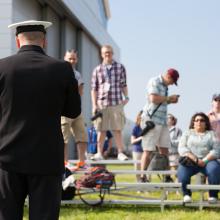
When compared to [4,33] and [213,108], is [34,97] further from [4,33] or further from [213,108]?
[4,33]

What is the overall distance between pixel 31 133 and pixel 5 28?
11363mm

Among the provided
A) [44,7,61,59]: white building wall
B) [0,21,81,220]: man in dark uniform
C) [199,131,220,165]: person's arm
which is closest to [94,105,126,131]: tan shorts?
[199,131,220,165]: person's arm

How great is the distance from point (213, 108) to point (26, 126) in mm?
5198

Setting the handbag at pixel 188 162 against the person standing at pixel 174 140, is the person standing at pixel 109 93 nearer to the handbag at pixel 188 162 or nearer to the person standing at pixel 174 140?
the handbag at pixel 188 162

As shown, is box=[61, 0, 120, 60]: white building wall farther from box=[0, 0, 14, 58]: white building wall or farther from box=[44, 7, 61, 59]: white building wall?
box=[0, 0, 14, 58]: white building wall

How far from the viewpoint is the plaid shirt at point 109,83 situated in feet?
24.9

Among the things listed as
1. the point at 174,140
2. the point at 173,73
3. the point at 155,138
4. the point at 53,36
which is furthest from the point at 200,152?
the point at 53,36

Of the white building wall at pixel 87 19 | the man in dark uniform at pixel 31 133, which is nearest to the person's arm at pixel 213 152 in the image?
the man in dark uniform at pixel 31 133

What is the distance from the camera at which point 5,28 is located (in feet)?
45.1

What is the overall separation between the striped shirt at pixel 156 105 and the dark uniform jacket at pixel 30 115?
427 centimetres

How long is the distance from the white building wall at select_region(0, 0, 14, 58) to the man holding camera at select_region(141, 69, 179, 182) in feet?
23.9

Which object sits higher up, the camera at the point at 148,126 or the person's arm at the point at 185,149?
the camera at the point at 148,126

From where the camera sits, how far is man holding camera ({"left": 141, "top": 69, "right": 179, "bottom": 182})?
7121 millimetres

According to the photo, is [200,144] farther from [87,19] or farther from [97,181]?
[87,19]
